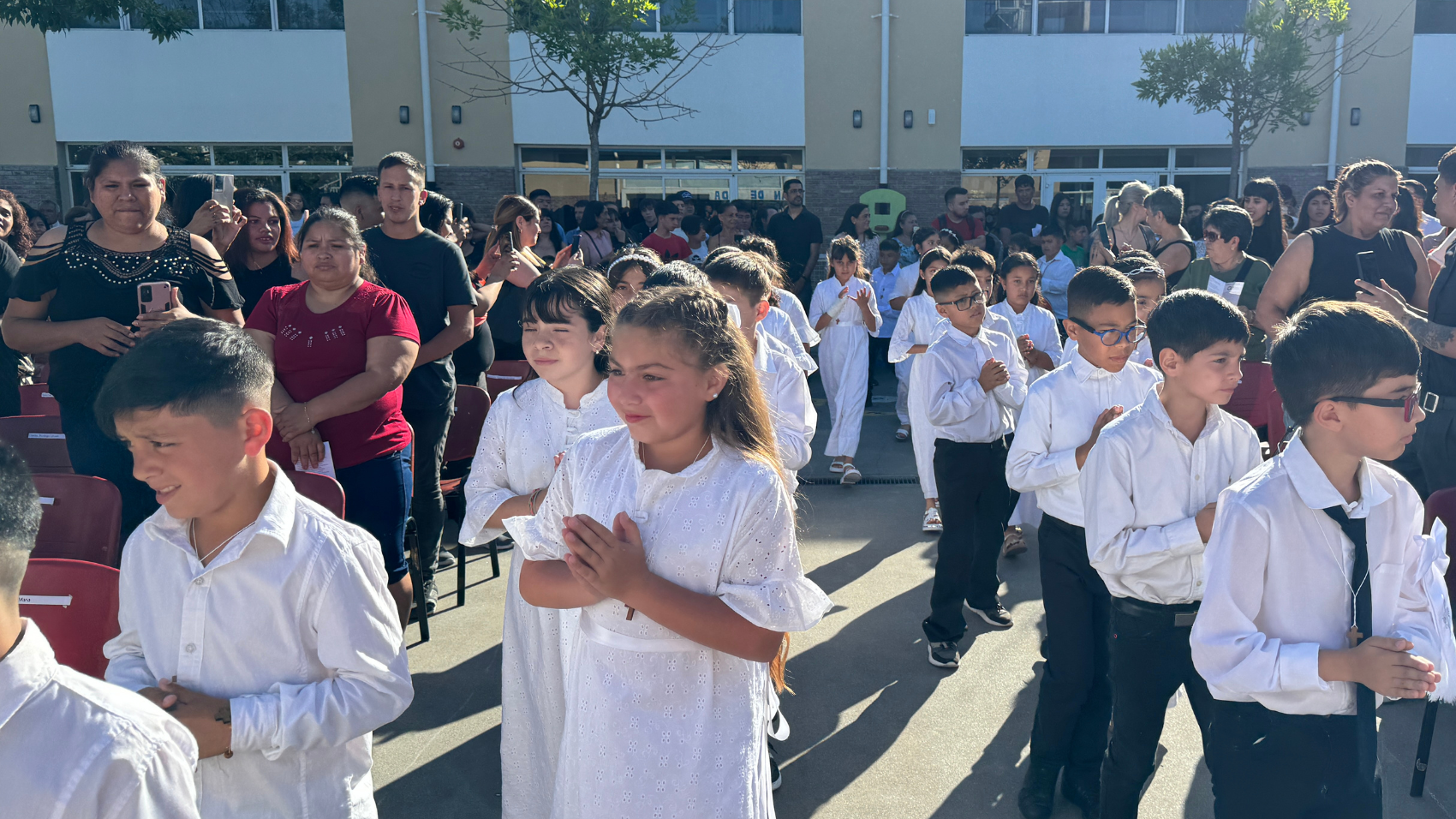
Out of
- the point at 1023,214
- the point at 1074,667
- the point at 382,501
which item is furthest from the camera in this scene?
the point at 1023,214

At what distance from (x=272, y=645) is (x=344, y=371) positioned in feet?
7.32

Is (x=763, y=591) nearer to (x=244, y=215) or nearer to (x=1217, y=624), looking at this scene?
(x=1217, y=624)

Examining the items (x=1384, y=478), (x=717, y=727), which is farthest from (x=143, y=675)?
(x=1384, y=478)

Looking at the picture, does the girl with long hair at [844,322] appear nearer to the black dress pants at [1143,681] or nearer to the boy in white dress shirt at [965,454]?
the boy in white dress shirt at [965,454]

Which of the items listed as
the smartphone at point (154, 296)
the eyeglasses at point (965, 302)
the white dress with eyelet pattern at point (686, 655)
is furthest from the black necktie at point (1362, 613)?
the smartphone at point (154, 296)

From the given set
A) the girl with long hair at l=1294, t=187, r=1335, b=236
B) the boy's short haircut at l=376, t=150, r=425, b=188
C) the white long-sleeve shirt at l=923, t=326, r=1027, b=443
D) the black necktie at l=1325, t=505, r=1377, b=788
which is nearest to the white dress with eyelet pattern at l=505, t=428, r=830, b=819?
the black necktie at l=1325, t=505, r=1377, b=788

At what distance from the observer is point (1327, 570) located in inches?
80.1

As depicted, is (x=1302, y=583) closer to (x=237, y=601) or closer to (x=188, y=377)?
(x=237, y=601)

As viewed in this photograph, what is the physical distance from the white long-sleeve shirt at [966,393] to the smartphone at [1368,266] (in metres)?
1.75

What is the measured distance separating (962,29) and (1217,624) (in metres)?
16.8

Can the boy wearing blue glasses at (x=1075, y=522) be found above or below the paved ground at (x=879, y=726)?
above

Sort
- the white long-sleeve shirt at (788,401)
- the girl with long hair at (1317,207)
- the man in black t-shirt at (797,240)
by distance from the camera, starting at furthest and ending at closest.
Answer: the man in black t-shirt at (797,240) → the girl with long hair at (1317,207) → the white long-sleeve shirt at (788,401)

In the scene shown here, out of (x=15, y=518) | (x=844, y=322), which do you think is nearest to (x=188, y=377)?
(x=15, y=518)

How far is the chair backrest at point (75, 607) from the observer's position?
8.33 ft
